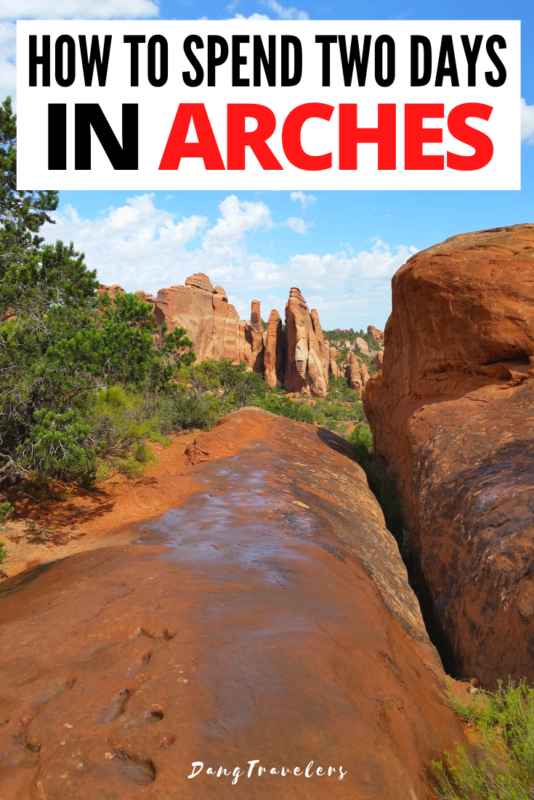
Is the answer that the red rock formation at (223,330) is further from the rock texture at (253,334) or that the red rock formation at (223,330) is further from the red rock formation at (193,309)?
the red rock formation at (193,309)

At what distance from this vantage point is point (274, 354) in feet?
169

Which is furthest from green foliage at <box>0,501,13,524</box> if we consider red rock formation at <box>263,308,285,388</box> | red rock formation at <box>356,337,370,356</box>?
red rock formation at <box>356,337,370,356</box>

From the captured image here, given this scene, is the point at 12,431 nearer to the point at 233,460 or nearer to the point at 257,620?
the point at 233,460

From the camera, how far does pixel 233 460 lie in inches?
396

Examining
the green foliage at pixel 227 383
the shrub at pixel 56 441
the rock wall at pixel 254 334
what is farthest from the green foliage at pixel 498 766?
the rock wall at pixel 254 334

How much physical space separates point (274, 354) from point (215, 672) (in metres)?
49.1

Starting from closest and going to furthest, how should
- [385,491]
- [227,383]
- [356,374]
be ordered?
[385,491], [227,383], [356,374]

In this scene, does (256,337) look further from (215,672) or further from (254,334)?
(215,672)

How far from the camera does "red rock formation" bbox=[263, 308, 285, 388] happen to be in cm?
5106

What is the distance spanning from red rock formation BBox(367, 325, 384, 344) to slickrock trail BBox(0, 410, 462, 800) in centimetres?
8715

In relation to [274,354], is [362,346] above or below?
above

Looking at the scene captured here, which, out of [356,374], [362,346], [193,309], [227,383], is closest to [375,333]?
[362,346]

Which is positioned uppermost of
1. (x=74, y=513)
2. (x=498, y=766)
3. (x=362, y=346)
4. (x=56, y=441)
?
(x=362, y=346)

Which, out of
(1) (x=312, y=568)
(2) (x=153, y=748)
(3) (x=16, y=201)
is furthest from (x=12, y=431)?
(2) (x=153, y=748)
